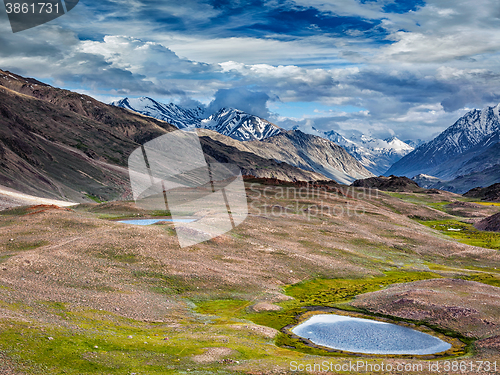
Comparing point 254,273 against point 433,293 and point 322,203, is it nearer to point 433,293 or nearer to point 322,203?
point 433,293

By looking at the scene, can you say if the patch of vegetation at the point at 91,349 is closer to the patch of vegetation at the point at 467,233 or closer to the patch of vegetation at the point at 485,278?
the patch of vegetation at the point at 485,278

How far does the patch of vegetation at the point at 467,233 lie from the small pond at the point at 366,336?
7605cm

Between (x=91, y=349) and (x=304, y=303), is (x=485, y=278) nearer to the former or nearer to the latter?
(x=304, y=303)

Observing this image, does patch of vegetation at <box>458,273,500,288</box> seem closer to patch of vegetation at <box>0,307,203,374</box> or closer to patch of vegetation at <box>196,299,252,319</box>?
patch of vegetation at <box>196,299,252,319</box>

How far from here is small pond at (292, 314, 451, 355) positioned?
41.7 metres

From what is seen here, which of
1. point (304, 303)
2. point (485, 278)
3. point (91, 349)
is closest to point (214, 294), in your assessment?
point (304, 303)

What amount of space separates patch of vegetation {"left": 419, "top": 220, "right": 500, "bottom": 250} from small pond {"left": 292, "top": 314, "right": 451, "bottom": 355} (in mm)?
76050

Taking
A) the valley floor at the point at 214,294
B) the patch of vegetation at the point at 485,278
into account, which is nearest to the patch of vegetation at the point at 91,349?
the valley floor at the point at 214,294

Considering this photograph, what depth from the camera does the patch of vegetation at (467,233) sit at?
116 m

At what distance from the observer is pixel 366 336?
44844mm

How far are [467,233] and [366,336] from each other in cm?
10665

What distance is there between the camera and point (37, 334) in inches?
1248

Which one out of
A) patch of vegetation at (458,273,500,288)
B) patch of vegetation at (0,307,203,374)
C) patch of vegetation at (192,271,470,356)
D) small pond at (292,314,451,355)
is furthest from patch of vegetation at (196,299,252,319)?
patch of vegetation at (458,273,500,288)

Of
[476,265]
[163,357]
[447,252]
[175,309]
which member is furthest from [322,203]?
[163,357]
